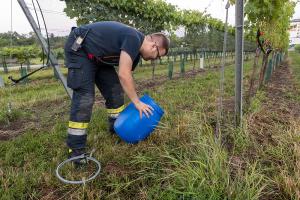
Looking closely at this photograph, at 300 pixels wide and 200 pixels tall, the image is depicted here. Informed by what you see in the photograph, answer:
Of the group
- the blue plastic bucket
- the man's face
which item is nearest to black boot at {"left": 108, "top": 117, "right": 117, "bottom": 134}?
the blue plastic bucket

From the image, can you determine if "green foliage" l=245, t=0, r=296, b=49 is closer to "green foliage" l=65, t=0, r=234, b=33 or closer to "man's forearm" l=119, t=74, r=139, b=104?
"man's forearm" l=119, t=74, r=139, b=104

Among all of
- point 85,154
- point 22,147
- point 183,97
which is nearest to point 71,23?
point 183,97

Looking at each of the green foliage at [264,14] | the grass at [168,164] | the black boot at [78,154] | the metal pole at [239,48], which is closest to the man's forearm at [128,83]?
the grass at [168,164]

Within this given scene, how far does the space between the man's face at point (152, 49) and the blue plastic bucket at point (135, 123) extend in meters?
0.51

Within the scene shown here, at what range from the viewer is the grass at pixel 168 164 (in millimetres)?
2150

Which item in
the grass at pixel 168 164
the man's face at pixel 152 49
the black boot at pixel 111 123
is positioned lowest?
the grass at pixel 168 164

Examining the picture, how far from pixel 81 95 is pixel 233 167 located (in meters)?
1.52

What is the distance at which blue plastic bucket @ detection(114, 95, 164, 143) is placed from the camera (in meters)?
2.97

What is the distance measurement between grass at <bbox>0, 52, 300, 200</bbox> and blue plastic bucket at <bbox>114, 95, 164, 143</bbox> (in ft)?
0.35

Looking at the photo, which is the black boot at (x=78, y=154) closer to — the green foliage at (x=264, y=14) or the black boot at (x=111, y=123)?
the black boot at (x=111, y=123)

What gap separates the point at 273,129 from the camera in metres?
3.47

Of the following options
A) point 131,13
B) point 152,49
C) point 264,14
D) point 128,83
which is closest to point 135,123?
point 128,83

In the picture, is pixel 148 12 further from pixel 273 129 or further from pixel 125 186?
pixel 125 186

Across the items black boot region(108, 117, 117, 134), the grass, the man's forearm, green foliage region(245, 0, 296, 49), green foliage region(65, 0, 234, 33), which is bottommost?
the grass
